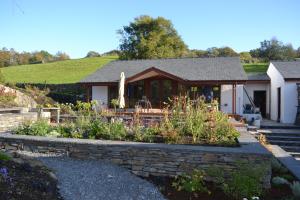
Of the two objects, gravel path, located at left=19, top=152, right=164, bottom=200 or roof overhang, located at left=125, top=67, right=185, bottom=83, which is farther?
roof overhang, located at left=125, top=67, right=185, bottom=83

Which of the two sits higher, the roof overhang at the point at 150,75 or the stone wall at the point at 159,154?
the roof overhang at the point at 150,75

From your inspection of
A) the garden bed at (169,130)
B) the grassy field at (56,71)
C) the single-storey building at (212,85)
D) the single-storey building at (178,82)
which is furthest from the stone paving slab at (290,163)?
the grassy field at (56,71)

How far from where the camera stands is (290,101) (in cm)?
1883

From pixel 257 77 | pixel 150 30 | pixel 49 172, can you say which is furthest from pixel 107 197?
pixel 150 30

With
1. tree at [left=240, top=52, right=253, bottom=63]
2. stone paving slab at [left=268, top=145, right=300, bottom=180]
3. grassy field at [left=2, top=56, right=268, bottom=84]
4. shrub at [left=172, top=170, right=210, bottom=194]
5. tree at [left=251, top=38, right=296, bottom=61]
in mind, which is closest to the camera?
shrub at [left=172, top=170, right=210, bottom=194]

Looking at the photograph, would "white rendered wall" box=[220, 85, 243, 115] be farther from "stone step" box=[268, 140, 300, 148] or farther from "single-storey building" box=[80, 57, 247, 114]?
"stone step" box=[268, 140, 300, 148]

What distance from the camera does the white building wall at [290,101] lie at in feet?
61.5

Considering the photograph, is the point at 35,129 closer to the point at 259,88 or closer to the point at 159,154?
the point at 159,154

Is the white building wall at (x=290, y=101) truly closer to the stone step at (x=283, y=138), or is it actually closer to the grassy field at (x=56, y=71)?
the stone step at (x=283, y=138)

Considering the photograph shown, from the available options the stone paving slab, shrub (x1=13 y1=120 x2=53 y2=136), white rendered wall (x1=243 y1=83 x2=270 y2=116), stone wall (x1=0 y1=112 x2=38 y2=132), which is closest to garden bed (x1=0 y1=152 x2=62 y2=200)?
shrub (x1=13 y1=120 x2=53 y2=136)

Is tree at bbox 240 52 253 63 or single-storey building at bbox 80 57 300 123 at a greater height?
tree at bbox 240 52 253 63

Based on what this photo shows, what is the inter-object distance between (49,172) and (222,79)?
15346 mm

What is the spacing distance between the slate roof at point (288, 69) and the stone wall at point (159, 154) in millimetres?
11900

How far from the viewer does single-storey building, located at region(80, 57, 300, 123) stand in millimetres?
19625
